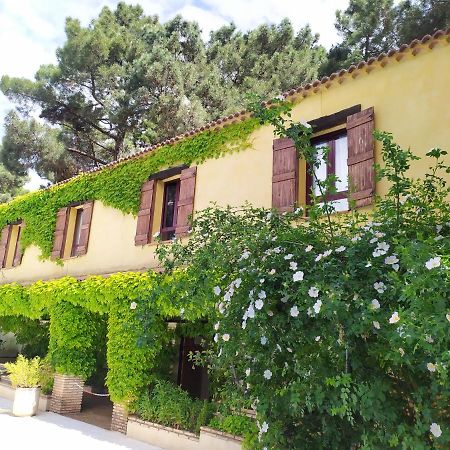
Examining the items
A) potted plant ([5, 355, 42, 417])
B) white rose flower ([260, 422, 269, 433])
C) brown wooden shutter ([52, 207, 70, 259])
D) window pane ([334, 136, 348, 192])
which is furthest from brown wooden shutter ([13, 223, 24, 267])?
white rose flower ([260, 422, 269, 433])

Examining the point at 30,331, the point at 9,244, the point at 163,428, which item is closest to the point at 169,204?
the point at 163,428

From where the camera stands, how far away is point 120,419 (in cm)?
925

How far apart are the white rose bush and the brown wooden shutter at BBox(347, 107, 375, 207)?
2397 mm

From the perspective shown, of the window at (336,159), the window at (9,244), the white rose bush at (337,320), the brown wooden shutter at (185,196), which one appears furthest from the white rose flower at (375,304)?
the window at (9,244)

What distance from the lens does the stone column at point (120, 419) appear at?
30.0 feet

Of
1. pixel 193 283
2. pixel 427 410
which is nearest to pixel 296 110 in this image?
pixel 193 283

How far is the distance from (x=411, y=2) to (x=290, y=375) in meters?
19.0

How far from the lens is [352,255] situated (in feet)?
12.3

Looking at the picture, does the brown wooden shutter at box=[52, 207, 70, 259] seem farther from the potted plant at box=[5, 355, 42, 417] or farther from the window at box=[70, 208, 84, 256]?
the potted plant at box=[5, 355, 42, 417]

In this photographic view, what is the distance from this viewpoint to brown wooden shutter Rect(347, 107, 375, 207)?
7.12 metres

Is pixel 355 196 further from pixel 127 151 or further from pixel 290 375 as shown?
pixel 127 151

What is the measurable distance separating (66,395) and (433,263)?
10.5m

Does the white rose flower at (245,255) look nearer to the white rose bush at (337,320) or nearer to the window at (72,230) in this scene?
the white rose bush at (337,320)

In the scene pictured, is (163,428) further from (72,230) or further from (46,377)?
(72,230)
